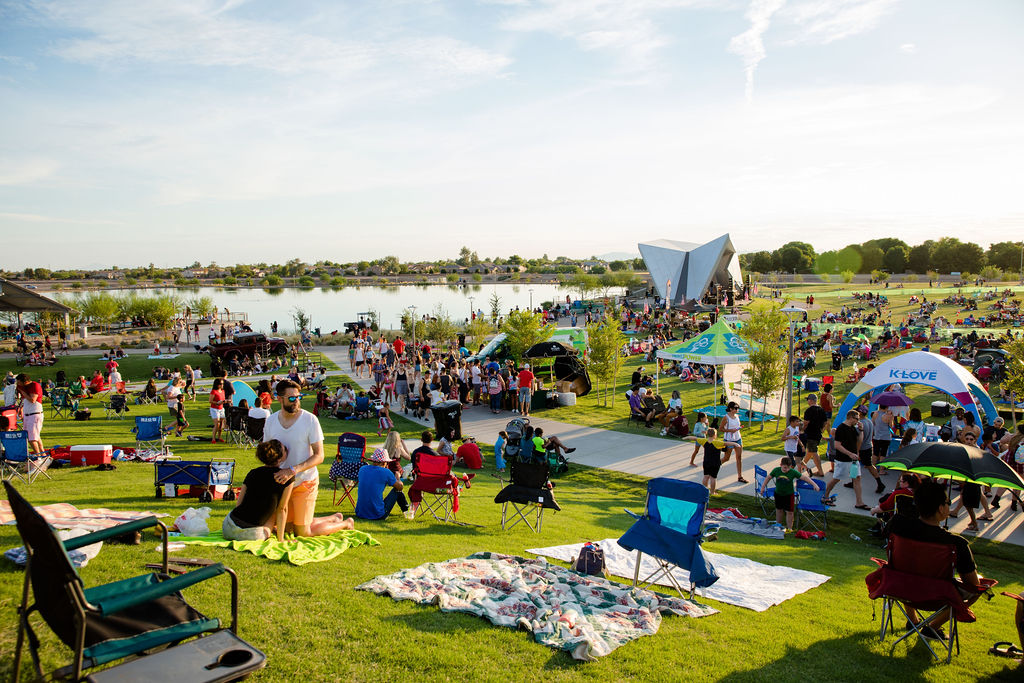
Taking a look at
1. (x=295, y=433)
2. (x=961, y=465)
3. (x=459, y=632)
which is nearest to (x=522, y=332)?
(x=961, y=465)

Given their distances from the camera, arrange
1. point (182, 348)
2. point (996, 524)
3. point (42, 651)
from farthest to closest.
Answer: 1. point (182, 348)
2. point (996, 524)
3. point (42, 651)

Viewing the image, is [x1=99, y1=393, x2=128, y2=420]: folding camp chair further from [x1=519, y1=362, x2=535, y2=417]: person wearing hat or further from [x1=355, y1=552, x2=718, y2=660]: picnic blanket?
[x1=355, y1=552, x2=718, y2=660]: picnic blanket

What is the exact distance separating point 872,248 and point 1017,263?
28270 millimetres

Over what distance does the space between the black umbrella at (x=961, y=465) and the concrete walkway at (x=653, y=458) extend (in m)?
1.54

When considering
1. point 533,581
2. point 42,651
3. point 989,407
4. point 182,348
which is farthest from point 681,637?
point 182,348

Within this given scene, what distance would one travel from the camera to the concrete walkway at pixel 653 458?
963cm

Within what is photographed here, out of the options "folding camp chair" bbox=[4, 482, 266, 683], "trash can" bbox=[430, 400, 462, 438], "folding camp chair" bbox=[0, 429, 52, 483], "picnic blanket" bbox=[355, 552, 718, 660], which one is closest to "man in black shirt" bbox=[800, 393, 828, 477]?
"trash can" bbox=[430, 400, 462, 438]

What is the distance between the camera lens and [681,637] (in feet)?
15.0

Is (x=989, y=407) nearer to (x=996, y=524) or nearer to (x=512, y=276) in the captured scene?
(x=996, y=524)

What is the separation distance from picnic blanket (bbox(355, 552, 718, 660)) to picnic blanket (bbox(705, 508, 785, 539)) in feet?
13.9

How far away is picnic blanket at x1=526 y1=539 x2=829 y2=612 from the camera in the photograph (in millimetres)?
5805

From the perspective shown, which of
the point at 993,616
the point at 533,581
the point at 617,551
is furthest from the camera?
the point at 617,551

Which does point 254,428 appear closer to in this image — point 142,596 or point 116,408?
Result: point 116,408

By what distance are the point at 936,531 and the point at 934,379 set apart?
31.5 feet
